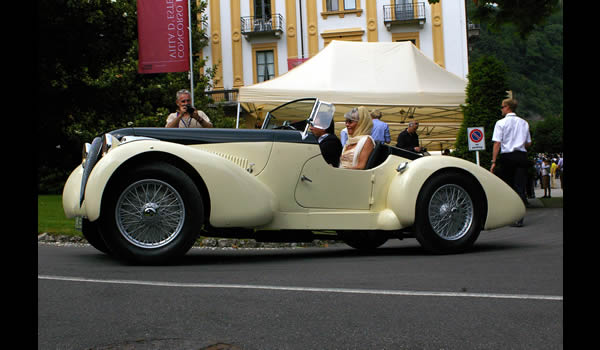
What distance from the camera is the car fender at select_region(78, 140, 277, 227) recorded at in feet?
18.1

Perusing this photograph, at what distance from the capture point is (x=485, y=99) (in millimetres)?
14719

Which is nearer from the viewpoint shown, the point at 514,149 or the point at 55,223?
the point at 514,149

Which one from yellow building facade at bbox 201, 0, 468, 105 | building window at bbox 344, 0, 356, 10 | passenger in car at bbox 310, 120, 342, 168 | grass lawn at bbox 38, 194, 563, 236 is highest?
building window at bbox 344, 0, 356, 10

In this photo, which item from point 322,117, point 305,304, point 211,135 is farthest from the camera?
point 322,117

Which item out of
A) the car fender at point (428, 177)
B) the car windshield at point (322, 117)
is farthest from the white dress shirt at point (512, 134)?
the car windshield at point (322, 117)

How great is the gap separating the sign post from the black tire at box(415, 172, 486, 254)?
23.2 ft

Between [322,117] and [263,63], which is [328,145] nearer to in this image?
[322,117]

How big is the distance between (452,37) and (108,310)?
33.8 metres

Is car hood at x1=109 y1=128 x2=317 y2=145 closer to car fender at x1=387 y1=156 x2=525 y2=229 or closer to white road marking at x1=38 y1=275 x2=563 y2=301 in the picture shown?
car fender at x1=387 y1=156 x2=525 y2=229

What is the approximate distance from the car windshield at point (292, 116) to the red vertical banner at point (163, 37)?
6.47 m

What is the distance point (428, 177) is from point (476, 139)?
7.55 meters

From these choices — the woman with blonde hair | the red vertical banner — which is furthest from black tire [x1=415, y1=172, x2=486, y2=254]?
the red vertical banner

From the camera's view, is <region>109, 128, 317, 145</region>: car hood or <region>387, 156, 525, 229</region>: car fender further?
<region>387, 156, 525, 229</region>: car fender

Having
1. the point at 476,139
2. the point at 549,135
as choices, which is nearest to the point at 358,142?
the point at 476,139
